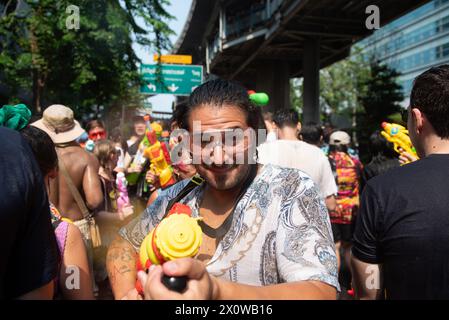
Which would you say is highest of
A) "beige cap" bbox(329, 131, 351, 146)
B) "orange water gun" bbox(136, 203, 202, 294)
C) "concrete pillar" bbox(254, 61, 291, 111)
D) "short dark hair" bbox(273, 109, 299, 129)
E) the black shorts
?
"concrete pillar" bbox(254, 61, 291, 111)

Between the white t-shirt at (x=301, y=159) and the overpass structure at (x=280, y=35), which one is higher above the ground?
the overpass structure at (x=280, y=35)

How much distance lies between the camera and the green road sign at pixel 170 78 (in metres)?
11.0

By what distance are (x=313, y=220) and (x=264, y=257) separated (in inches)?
8.6

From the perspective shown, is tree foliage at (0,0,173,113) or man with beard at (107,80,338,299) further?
tree foliage at (0,0,173,113)

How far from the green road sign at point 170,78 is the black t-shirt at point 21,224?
32.3ft

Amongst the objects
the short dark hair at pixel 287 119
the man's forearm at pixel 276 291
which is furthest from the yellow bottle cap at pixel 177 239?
the short dark hair at pixel 287 119

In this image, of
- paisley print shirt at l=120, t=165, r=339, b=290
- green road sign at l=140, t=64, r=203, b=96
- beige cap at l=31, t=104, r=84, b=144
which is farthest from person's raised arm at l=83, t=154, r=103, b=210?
green road sign at l=140, t=64, r=203, b=96

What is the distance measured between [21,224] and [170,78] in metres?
10.9

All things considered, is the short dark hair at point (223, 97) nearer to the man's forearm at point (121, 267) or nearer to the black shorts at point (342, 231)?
the man's forearm at point (121, 267)

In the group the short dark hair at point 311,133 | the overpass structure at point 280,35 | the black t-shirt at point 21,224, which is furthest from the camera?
the overpass structure at point 280,35

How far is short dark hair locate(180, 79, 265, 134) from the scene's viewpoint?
1.65 m

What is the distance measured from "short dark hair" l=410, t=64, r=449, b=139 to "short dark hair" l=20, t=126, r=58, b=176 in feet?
6.15

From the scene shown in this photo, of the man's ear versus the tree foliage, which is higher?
the tree foliage

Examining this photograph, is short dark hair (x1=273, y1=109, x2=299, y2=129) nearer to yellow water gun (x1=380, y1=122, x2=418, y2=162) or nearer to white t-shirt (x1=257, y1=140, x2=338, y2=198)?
white t-shirt (x1=257, y1=140, x2=338, y2=198)
